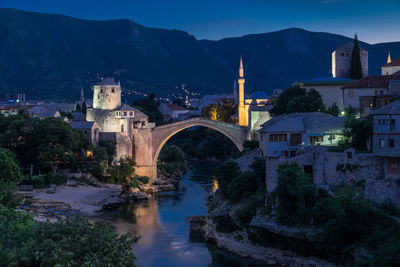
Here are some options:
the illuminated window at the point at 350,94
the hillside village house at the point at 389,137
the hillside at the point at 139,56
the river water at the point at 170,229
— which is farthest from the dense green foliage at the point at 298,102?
the hillside at the point at 139,56

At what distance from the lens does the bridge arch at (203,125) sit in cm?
5303

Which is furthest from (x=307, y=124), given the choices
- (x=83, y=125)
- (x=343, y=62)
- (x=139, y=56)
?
(x=139, y=56)

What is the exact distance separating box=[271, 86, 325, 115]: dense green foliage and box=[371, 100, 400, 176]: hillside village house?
51.2 ft

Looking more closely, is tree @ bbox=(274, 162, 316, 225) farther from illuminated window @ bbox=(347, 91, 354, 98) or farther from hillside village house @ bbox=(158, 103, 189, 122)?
hillside village house @ bbox=(158, 103, 189, 122)

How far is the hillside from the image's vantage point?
440 ft

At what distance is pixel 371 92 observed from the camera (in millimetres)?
38312

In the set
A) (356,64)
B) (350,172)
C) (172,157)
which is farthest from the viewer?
(172,157)

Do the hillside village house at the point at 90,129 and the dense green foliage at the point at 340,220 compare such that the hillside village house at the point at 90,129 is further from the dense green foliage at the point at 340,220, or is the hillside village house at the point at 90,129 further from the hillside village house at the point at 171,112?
the hillside village house at the point at 171,112

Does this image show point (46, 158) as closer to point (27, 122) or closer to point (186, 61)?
point (27, 122)

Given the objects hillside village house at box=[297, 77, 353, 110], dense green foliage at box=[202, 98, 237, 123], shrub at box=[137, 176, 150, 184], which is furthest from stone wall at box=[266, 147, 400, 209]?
dense green foliage at box=[202, 98, 237, 123]

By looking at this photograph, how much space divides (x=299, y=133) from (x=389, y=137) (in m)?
7.69

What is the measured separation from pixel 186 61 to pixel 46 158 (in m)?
125

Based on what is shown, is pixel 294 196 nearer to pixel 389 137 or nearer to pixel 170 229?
pixel 389 137

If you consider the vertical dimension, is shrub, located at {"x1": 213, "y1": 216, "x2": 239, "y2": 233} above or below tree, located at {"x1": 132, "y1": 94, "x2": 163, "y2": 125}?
below
